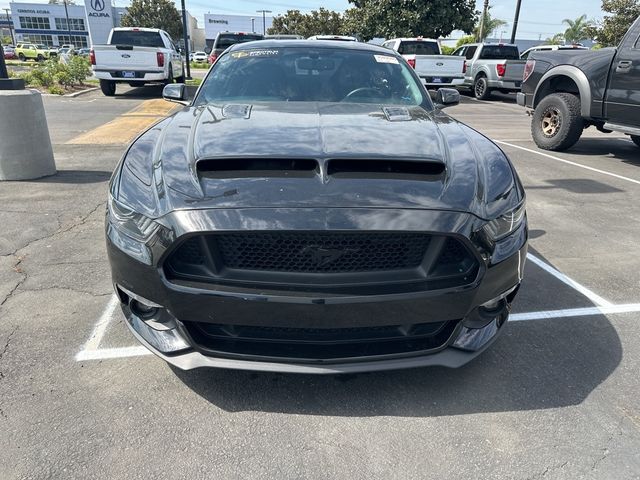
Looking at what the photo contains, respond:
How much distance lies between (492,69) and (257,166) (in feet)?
55.4

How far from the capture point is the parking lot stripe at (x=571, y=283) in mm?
3387

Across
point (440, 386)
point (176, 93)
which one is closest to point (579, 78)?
point (176, 93)

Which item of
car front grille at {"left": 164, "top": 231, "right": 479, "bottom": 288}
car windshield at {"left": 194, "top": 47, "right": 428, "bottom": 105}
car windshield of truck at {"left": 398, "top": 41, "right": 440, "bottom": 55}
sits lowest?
car front grille at {"left": 164, "top": 231, "right": 479, "bottom": 288}

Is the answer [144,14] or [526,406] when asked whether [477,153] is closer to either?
[526,406]

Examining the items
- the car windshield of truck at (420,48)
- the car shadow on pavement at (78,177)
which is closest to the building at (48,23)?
the car windshield of truck at (420,48)

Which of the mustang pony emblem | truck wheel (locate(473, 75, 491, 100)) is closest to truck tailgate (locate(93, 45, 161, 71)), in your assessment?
truck wheel (locate(473, 75, 491, 100))

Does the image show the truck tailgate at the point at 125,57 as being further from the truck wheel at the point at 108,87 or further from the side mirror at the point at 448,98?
the side mirror at the point at 448,98

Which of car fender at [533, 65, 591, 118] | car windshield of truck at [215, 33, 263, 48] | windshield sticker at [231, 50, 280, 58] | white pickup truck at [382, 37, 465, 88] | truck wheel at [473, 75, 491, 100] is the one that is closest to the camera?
windshield sticker at [231, 50, 280, 58]

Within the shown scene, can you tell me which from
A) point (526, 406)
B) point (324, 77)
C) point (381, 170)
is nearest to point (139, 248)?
point (381, 170)

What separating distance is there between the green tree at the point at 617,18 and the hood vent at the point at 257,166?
2791 cm

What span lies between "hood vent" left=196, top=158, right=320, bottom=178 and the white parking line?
1.15m

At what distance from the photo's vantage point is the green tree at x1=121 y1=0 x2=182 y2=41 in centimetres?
5719

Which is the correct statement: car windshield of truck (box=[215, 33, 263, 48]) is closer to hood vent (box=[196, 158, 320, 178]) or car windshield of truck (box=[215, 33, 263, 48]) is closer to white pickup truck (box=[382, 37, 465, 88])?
white pickup truck (box=[382, 37, 465, 88])

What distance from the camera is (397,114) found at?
3.15 meters
